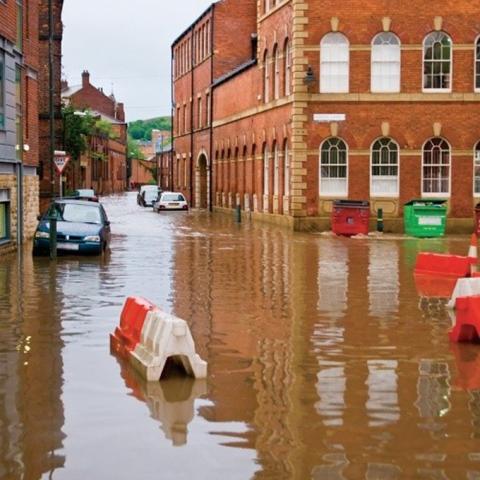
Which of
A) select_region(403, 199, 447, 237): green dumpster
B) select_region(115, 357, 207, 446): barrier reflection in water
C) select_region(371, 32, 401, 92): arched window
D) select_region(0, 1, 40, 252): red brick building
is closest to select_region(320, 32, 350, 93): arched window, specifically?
select_region(371, 32, 401, 92): arched window

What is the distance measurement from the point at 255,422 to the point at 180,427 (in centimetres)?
57

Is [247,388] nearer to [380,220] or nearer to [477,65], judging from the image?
[380,220]

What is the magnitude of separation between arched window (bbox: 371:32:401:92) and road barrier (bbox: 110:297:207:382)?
28.5m

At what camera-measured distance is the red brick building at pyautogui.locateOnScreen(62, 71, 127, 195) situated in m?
92.6

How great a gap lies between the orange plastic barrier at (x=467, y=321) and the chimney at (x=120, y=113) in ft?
437

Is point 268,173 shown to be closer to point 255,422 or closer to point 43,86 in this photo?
point 43,86

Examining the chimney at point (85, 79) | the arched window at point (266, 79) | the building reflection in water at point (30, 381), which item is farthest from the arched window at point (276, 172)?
the chimney at point (85, 79)

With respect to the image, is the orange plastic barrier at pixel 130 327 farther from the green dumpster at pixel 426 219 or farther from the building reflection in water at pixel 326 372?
the green dumpster at pixel 426 219

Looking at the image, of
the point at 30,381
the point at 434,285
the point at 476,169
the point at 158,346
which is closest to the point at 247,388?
the point at 158,346

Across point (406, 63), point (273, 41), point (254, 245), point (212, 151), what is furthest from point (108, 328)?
point (212, 151)

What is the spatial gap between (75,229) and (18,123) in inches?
169

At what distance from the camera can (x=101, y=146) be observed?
107312 millimetres

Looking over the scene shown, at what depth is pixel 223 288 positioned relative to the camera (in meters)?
17.9

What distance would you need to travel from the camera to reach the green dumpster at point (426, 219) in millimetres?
34562
